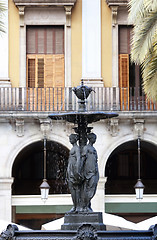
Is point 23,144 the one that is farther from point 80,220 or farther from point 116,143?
point 80,220

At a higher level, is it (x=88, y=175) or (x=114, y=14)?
(x=114, y=14)

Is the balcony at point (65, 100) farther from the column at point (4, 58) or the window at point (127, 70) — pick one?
the column at point (4, 58)

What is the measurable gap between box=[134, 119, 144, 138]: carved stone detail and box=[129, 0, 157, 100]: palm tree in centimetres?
409

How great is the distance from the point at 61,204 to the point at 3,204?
1.83 m

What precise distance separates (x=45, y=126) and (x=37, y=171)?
5.21 meters

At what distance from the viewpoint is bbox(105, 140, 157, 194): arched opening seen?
3181cm

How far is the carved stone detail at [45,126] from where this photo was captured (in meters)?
27.2

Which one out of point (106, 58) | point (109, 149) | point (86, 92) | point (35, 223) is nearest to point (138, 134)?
point (109, 149)

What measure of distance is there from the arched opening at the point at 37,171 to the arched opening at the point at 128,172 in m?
1.80

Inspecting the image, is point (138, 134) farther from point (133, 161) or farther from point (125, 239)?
point (125, 239)

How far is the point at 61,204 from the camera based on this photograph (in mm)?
27312

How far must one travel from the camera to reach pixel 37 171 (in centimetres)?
3219

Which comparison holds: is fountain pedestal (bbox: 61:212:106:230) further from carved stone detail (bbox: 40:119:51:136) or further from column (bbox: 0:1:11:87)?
column (bbox: 0:1:11:87)

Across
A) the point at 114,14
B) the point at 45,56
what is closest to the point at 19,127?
the point at 45,56
